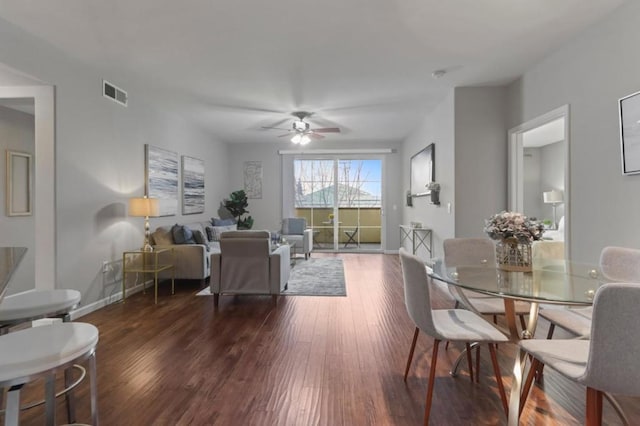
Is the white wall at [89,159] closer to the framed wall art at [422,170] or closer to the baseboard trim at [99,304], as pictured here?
the baseboard trim at [99,304]

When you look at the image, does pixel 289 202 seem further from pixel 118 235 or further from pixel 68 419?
pixel 68 419

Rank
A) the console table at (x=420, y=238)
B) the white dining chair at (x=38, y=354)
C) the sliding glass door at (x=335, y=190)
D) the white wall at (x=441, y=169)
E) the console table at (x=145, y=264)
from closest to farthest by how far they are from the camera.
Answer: the white dining chair at (x=38, y=354), the console table at (x=145, y=264), the white wall at (x=441, y=169), the console table at (x=420, y=238), the sliding glass door at (x=335, y=190)

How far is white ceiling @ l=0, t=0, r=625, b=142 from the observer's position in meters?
2.53

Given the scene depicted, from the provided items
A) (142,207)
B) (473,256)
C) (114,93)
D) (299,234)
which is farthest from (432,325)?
(299,234)

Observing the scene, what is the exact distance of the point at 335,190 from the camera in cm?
824

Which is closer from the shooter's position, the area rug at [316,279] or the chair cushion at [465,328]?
the chair cushion at [465,328]

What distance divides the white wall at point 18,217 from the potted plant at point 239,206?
12.1 feet

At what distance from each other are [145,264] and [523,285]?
4.41 meters

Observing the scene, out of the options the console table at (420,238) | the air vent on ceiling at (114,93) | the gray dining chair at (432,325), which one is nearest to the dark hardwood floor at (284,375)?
the gray dining chair at (432,325)

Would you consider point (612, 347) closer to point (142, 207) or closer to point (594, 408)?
point (594, 408)

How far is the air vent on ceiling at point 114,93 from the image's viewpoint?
389 centimetres

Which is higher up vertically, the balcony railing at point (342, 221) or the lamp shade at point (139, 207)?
the lamp shade at point (139, 207)

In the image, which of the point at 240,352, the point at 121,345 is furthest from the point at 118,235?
the point at 240,352

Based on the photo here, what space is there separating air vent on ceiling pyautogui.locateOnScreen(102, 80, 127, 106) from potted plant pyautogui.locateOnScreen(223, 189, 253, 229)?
3.65m
